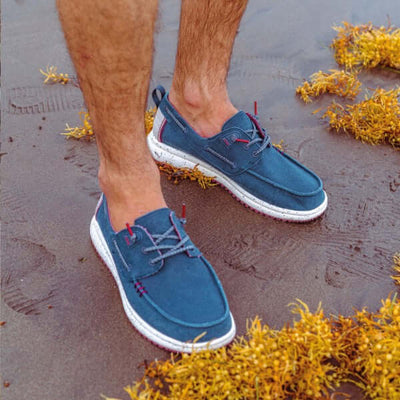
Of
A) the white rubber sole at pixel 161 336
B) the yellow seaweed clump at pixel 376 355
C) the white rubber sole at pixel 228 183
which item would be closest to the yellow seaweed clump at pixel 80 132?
the white rubber sole at pixel 228 183

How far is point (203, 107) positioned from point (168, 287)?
904 millimetres

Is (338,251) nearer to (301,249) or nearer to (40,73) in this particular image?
(301,249)

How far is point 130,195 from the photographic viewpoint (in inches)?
64.6

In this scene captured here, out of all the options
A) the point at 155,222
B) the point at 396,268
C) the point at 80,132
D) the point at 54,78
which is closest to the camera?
the point at 155,222

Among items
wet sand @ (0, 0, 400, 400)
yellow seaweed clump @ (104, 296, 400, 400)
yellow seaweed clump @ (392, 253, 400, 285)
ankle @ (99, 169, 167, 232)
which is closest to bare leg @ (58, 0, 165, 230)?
ankle @ (99, 169, 167, 232)

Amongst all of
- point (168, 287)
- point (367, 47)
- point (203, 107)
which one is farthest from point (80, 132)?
point (367, 47)

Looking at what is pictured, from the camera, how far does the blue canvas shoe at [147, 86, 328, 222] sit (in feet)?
6.51

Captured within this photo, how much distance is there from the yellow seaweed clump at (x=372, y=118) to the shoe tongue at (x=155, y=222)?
1.49m

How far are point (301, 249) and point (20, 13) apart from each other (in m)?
3.04

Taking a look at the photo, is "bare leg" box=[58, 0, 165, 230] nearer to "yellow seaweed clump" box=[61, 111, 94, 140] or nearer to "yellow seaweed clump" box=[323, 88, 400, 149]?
"yellow seaweed clump" box=[61, 111, 94, 140]

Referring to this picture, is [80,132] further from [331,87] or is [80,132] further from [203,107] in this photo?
[331,87]

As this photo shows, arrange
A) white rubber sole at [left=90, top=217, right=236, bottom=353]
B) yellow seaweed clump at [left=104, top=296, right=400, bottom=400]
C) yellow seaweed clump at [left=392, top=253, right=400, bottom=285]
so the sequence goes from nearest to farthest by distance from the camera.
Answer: yellow seaweed clump at [left=104, top=296, right=400, bottom=400]
white rubber sole at [left=90, top=217, right=236, bottom=353]
yellow seaweed clump at [left=392, top=253, right=400, bottom=285]

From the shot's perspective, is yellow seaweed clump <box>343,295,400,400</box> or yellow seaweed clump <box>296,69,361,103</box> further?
yellow seaweed clump <box>296,69,361,103</box>

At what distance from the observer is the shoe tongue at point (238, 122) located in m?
1.98
